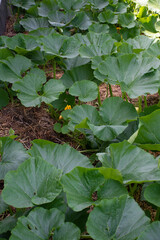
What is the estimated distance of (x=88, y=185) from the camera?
1.14 meters

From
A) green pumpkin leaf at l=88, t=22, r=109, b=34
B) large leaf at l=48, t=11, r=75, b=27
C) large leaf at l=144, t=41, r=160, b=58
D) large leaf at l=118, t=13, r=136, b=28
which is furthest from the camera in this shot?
large leaf at l=118, t=13, r=136, b=28

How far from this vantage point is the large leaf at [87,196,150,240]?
966mm

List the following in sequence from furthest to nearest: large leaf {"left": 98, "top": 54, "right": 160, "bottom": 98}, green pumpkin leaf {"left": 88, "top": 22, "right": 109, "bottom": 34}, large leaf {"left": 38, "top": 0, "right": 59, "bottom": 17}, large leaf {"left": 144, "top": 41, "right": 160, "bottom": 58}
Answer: large leaf {"left": 38, "top": 0, "right": 59, "bottom": 17}, green pumpkin leaf {"left": 88, "top": 22, "right": 109, "bottom": 34}, large leaf {"left": 144, "top": 41, "right": 160, "bottom": 58}, large leaf {"left": 98, "top": 54, "right": 160, "bottom": 98}

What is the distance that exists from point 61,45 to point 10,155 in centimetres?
108

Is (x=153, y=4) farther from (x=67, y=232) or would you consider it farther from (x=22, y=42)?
(x=67, y=232)

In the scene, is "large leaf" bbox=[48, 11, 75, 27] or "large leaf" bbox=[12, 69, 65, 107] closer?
"large leaf" bbox=[12, 69, 65, 107]

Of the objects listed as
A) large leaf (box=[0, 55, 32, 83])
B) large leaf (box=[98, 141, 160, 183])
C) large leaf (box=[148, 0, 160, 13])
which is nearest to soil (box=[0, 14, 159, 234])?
large leaf (box=[0, 55, 32, 83])

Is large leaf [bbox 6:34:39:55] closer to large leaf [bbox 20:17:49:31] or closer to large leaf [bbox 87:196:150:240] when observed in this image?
large leaf [bbox 20:17:49:31]

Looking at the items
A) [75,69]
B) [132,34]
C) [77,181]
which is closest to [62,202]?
[77,181]

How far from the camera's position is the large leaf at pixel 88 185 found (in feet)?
3.65

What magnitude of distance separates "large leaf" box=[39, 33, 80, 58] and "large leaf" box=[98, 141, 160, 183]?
1.08 m

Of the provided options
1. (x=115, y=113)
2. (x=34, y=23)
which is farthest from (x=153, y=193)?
(x=34, y=23)

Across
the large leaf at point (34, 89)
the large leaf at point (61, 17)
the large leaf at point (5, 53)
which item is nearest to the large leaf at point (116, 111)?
the large leaf at point (34, 89)

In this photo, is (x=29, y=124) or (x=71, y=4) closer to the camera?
(x=29, y=124)
